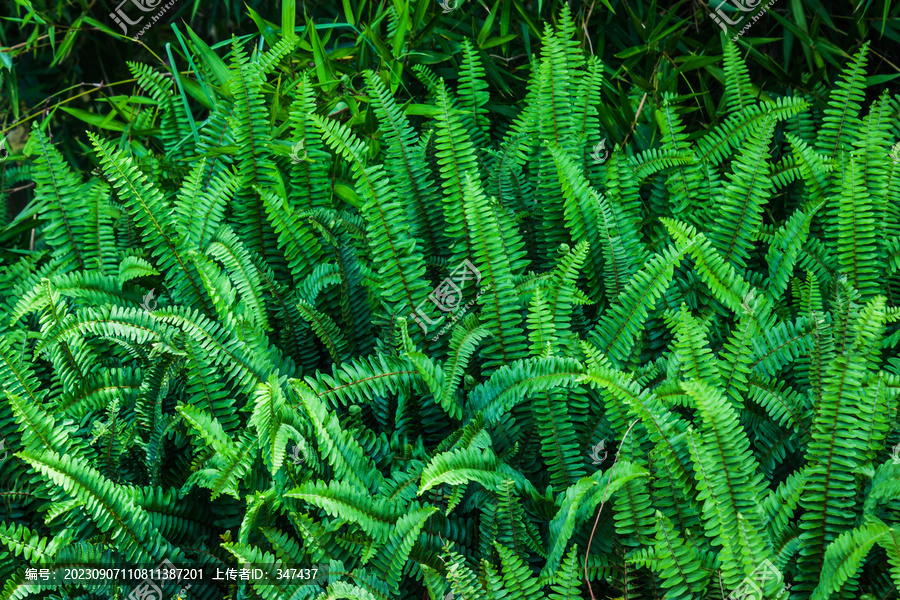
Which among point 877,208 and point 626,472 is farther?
point 877,208

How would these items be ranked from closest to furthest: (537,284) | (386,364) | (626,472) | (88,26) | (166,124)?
1. (626,472)
2. (386,364)
3. (537,284)
4. (166,124)
5. (88,26)

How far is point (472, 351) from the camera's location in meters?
1.87

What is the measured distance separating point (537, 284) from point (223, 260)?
2.99ft

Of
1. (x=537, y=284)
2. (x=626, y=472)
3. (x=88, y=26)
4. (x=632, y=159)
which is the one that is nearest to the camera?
(x=626, y=472)

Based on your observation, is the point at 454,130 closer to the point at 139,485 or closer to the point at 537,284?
the point at 537,284

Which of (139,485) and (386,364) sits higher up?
(386,364)

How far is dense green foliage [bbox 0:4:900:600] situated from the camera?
5.31 ft

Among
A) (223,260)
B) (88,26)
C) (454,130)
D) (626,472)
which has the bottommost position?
(626,472)

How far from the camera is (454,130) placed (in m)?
2.18

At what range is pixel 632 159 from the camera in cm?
234

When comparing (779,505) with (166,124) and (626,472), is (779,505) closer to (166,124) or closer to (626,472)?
(626,472)

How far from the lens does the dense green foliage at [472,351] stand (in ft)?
5.31

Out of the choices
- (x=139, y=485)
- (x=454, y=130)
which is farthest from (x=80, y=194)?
(x=454, y=130)

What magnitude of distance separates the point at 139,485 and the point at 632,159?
5.86 feet
